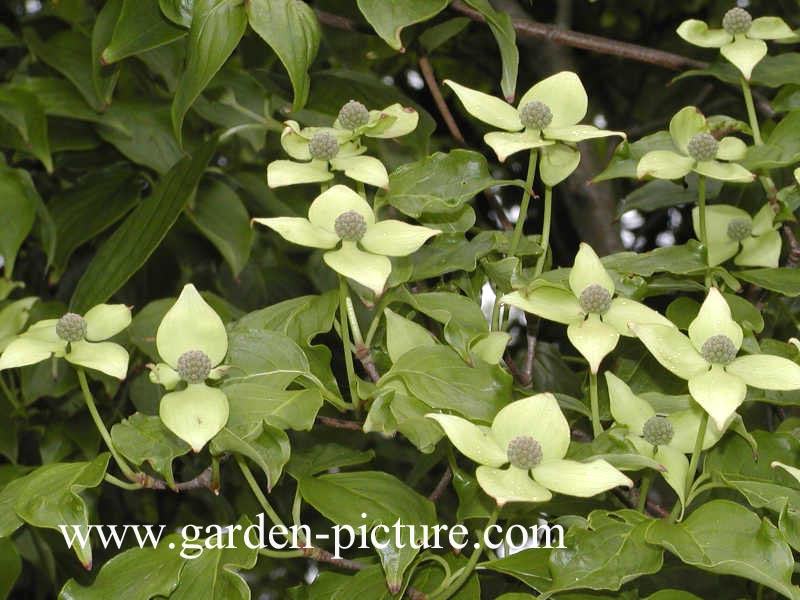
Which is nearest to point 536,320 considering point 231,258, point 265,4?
point 265,4

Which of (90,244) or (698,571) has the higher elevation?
(698,571)

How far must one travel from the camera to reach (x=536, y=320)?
87cm

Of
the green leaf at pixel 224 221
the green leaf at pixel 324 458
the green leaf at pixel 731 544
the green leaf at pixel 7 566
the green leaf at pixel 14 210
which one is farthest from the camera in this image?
the green leaf at pixel 224 221

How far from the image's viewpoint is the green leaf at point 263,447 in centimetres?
68

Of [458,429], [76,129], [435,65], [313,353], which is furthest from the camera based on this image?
[435,65]

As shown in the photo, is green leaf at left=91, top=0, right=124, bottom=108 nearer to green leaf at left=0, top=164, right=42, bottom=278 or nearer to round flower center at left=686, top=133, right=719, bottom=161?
green leaf at left=0, top=164, right=42, bottom=278

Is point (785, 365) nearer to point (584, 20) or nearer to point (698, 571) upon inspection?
point (698, 571)

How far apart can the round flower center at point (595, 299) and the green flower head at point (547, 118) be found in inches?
4.5

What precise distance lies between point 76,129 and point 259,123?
25 cm

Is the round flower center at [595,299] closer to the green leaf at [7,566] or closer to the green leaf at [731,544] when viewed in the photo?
the green leaf at [731,544]

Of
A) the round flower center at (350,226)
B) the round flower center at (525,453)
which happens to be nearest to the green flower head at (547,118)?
the round flower center at (350,226)

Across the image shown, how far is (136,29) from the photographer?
92 centimetres

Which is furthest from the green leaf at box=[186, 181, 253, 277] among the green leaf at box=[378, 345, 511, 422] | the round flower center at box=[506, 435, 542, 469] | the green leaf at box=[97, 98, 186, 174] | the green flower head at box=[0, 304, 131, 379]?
the round flower center at box=[506, 435, 542, 469]

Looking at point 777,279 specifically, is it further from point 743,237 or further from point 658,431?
point 658,431
